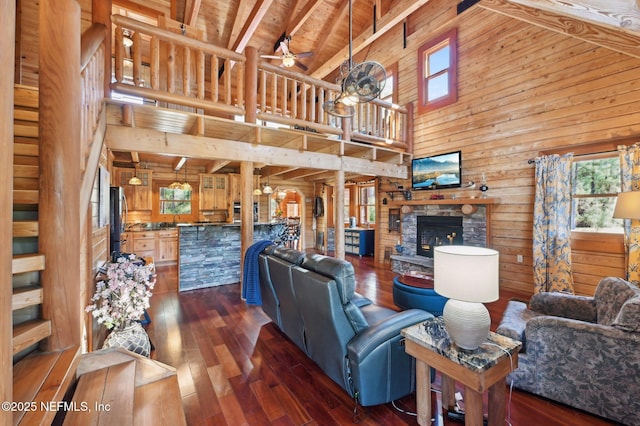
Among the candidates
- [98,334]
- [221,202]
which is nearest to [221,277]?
[98,334]

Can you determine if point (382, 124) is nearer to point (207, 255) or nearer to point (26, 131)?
point (207, 255)

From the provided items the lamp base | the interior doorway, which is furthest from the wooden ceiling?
the interior doorway

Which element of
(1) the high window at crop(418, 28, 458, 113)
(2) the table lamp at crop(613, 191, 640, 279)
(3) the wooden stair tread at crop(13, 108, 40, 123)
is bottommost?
(2) the table lamp at crop(613, 191, 640, 279)

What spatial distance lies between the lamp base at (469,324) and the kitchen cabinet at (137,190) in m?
7.39

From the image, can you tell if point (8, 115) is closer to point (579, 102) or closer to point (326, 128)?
point (326, 128)

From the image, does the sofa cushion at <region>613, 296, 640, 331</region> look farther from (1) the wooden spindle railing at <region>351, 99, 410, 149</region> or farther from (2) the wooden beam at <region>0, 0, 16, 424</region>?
(1) the wooden spindle railing at <region>351, 99, 410, 149</region>

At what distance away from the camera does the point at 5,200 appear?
92 centimetres

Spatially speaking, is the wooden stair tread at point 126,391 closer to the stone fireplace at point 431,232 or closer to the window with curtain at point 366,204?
the stone fireplace at point 431,232

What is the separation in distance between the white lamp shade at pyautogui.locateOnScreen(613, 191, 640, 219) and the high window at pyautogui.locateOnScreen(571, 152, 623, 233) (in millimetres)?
1442

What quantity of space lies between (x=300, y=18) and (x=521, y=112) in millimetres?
4892

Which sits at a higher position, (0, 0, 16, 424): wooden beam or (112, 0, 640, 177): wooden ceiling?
(112, 0, 640, 177): wooden ceiling

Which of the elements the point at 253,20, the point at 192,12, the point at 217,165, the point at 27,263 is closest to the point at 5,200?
the point at 27,263

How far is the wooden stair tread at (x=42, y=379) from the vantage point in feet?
3.58

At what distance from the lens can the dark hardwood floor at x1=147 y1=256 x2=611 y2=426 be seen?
6.06 ft
